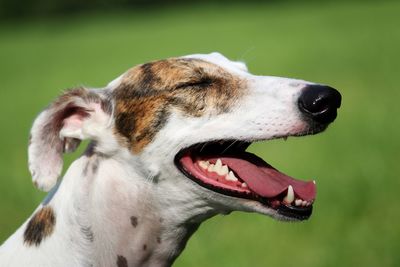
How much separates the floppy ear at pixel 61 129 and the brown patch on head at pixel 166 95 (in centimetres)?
14

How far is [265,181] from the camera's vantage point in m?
3.85

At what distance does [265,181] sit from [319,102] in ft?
1.80

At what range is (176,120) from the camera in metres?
4.03

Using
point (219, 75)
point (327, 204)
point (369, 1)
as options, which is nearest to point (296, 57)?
point (327, 204)

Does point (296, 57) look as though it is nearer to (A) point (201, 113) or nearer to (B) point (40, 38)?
(A) point (201, 113)

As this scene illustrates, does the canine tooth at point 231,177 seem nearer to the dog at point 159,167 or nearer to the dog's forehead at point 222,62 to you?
the dog at point 159,167

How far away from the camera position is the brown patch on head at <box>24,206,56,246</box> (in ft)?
13.0

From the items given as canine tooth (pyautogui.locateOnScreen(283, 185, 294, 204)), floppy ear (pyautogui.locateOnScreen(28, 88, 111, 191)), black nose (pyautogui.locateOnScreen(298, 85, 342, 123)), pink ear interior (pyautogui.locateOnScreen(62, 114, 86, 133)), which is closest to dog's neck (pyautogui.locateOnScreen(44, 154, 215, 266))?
floppy ear (pyautogui.locateOnScreen(28, 88, 111, 191))

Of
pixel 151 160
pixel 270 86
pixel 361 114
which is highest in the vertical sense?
pixel 270 86

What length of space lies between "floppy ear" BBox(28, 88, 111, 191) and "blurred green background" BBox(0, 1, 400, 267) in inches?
19.1

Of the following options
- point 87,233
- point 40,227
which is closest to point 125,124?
point 87,233

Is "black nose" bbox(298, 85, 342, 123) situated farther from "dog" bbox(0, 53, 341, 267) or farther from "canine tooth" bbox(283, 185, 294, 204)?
"canine tooth" bbox(283, 185, 294, 204)

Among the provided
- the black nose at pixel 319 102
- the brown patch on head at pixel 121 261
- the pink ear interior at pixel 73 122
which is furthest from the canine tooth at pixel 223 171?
the pink ear interior at pixel 73 122

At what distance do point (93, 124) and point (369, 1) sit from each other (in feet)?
115
